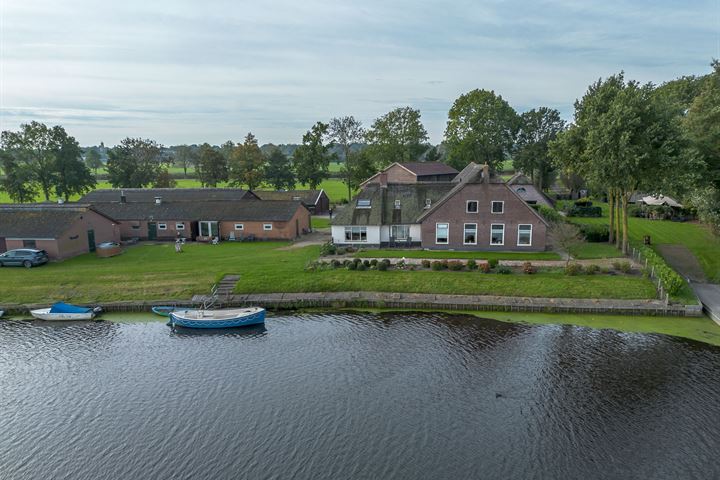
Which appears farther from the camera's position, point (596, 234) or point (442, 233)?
point (596, 234)

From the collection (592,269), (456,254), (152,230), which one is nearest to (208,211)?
(152,230)

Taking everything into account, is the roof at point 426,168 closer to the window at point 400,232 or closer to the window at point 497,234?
the window at point 400,232

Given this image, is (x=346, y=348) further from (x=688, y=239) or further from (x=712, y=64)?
(x=712, y=64)

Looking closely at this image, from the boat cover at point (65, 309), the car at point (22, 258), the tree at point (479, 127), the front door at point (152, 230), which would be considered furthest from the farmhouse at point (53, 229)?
the tree at point (479, 127)

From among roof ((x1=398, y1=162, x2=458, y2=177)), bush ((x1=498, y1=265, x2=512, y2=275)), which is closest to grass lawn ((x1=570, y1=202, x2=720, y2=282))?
bush ((x1=498, y1=265, x2=512, y2=275))

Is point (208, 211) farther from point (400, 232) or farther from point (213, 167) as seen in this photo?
point (213, 167)
